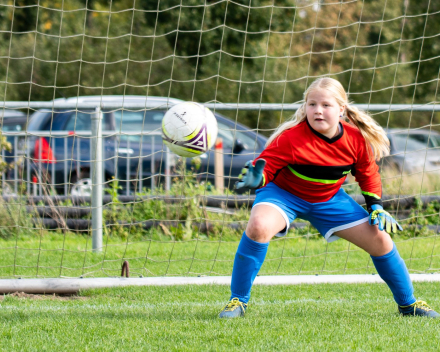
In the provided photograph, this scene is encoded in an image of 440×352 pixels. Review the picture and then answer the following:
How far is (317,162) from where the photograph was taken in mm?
3584

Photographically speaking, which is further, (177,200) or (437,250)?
(177,200)

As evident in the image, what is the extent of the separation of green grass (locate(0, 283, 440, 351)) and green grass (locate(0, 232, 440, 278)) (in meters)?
0.68

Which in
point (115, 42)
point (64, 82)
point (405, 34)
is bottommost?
point (64, 82)

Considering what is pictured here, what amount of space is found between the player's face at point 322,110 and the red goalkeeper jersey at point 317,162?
0.07 metres

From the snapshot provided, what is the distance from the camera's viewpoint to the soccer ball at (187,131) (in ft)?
13.5

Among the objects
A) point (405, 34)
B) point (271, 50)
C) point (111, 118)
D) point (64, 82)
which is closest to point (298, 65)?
point (271, 50)

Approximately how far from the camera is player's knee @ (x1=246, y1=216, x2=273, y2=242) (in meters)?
3.44

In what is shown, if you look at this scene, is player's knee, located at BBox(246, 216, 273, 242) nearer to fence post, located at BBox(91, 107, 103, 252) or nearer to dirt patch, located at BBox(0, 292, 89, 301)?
dirt patch, located at BBox(0, 292, 89, 301)

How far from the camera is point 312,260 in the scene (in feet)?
19.3

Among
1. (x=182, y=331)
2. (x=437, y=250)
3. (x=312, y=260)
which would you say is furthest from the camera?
(x=437, y=250)

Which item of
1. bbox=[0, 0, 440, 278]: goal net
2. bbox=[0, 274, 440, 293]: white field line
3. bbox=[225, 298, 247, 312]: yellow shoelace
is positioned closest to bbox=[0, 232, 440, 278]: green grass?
bbox=[0, 0, 440, 278]: goal net

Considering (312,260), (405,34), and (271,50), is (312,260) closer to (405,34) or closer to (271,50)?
(405,34)

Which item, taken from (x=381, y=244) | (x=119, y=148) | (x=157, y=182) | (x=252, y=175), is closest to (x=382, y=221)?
(x=381, y=244)

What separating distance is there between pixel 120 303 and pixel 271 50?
2454cm
